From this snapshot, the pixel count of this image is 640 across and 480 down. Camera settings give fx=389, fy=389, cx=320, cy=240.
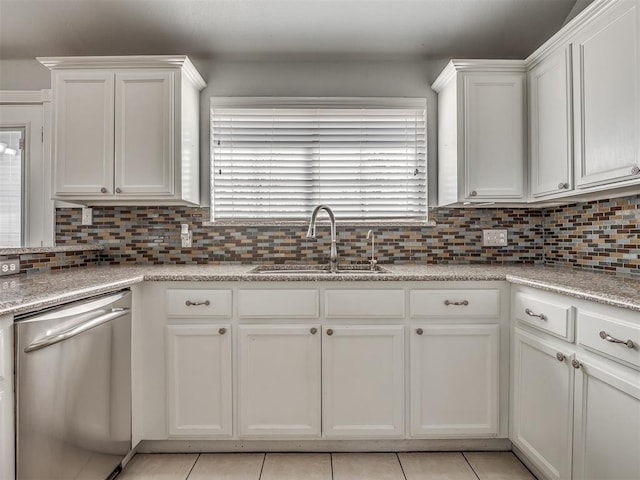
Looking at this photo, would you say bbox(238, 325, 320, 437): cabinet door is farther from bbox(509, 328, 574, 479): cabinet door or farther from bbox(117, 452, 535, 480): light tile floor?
bbox(509, 328, 574, 479): cabinet door

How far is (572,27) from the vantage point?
180cm

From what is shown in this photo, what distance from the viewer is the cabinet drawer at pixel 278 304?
189 centimetres

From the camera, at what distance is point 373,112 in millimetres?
2564

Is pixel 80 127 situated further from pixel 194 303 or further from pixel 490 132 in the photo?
pixel 490 132

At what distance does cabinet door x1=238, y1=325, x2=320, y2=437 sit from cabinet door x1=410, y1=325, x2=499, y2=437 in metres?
0.49

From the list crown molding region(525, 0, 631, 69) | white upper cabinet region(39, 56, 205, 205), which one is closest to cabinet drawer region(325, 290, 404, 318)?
white upper cabinet region(39, 56, 205, 205)

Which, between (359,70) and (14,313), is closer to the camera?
(14,313)

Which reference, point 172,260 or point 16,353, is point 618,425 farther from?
point 172,260

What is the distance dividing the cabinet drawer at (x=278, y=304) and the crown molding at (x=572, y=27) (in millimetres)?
1717

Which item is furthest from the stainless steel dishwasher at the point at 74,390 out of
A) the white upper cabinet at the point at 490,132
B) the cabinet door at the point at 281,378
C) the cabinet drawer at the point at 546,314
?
the white upper cabinet at the point at 490,132

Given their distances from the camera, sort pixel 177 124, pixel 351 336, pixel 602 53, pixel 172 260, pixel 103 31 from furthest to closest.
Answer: pixel 172 260, pixel 103 31, pixel 177 124, pixel 351 336, pixel 602 53

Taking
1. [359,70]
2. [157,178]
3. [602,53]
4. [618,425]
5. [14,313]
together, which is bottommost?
[618,425]

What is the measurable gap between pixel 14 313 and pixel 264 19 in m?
1.96

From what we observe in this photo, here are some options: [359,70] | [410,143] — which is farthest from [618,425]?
[359,70]
